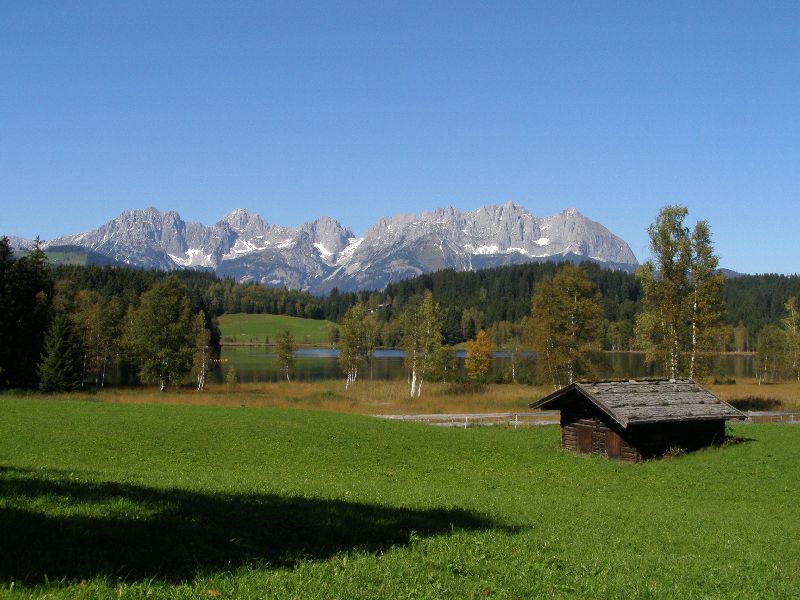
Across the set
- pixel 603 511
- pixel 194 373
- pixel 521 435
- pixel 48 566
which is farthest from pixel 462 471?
pixel 194 373

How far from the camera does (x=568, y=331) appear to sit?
2613 inches

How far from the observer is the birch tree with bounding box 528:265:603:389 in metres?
65.5

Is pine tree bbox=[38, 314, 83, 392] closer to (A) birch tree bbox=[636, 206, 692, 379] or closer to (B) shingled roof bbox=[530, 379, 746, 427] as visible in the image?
(B) shingled roof bbox=[530, 379, 746, 427]

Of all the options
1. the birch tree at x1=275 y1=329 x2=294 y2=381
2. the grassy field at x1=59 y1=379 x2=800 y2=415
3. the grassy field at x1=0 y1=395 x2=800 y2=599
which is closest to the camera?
the grassy field at x1=0 y1=395 x2=800 y2=599

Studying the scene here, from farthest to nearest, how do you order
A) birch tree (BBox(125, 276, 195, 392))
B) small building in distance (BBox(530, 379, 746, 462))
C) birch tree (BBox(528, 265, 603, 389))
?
1. birch tree (BBox(125, 276, 195, 392))
2. birch tree (BBox(528, 265, 603, 389))
3. small building in distance (BBox(530, 379, 746, 462))

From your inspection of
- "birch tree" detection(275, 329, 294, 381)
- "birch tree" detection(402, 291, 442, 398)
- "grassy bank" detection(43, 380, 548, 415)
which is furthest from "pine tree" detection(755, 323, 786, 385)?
"birch tree" detection(275, 329, 294, 381)

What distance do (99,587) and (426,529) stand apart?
670 cm

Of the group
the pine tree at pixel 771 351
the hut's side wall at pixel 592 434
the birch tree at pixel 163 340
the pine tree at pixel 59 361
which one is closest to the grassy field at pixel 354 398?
the pine tree at pixel 59 361

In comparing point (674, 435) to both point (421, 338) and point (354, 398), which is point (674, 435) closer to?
point (354, 398)

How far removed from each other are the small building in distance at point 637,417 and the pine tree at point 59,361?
46.5m

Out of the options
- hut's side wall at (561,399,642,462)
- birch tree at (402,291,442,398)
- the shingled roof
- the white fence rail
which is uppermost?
birch tree at (402,291,442,398)

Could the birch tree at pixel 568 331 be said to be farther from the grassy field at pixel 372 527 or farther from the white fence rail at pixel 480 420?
the grassy field at pixel 372 527

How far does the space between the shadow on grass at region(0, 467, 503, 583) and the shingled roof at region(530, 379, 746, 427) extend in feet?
75.3

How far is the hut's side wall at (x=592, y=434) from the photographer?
1423 inches
